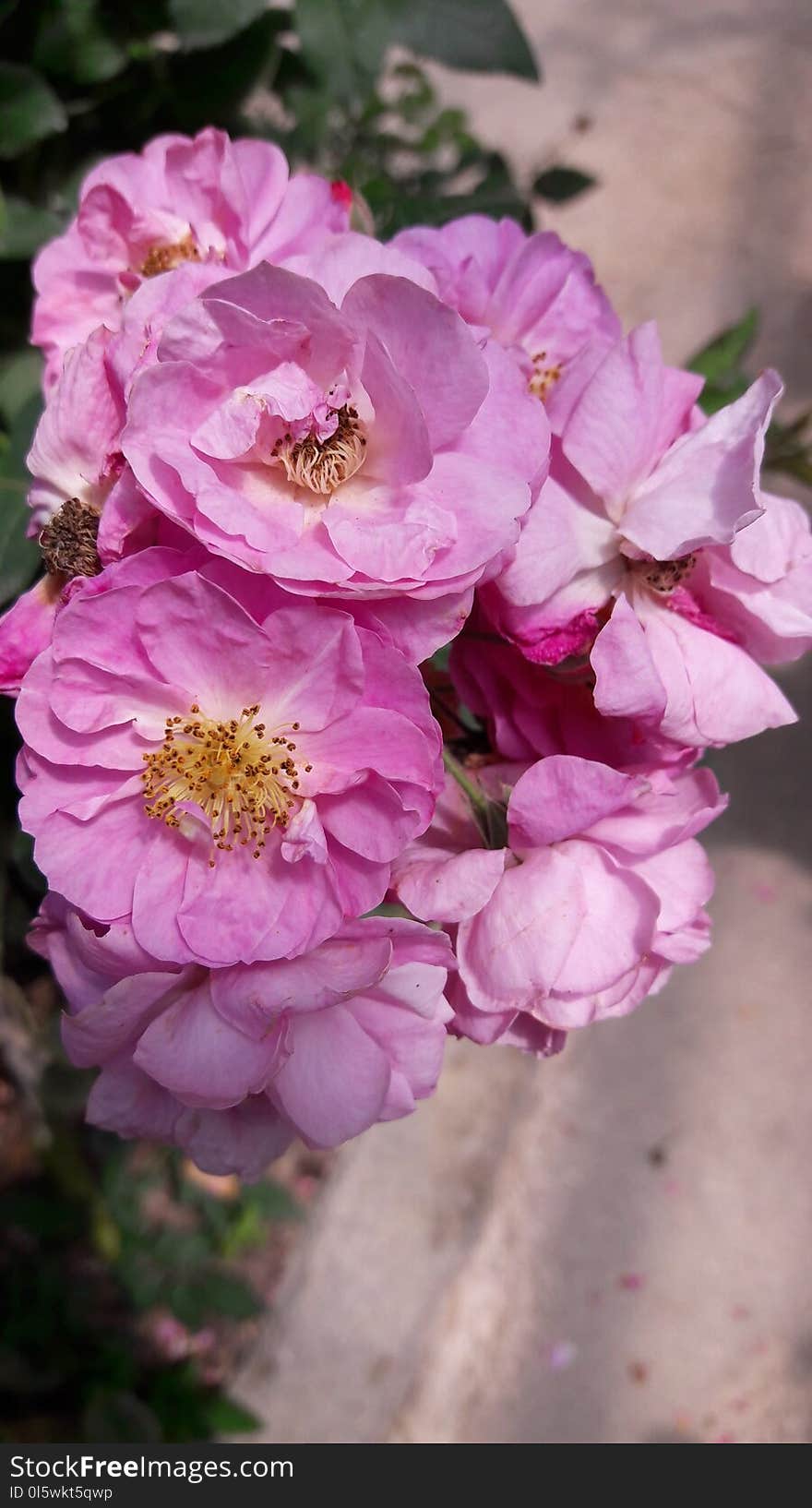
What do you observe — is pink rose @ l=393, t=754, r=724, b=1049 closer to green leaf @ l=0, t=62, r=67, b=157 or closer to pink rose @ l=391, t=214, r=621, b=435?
pink rose @ l=391, t=214, r=621, b=435

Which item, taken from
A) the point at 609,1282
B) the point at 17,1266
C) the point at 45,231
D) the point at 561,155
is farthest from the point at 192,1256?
the point at 561,155

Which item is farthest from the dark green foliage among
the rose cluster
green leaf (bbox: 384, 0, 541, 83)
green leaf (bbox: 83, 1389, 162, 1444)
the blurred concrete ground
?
green leaf (bbox: 384, 0, 541, 83)

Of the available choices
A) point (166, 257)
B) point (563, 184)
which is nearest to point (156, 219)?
point (166, 257)

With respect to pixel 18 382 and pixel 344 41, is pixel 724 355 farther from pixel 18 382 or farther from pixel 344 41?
pixel 18 382

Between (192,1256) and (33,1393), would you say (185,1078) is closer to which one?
(192,1256)

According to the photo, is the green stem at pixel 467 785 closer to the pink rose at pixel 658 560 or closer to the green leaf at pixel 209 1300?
the pink rose at pixel 658 560

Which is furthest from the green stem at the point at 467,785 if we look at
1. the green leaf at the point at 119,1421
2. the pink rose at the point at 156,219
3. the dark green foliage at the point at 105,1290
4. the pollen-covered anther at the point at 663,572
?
the green leaf at the point at 119,1421
